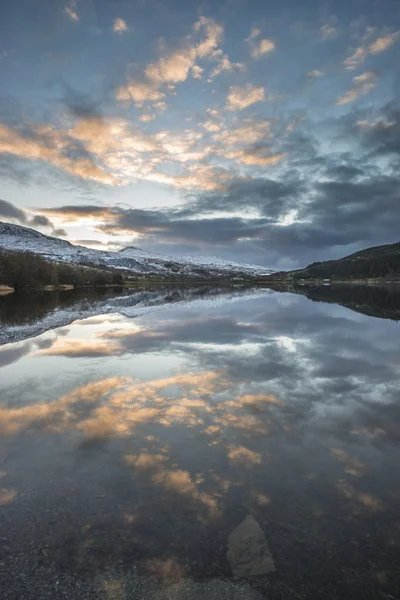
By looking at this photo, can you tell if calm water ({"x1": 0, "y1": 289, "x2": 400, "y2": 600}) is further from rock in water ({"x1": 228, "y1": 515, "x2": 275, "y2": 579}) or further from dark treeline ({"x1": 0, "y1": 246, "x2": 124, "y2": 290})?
dark treeline ({"x1": 0, "y1": 246, "x2": 124, "y2": 290})

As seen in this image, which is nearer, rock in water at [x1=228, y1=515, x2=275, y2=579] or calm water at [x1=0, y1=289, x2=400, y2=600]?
rock in water at [x1=228, y1=515, x2=275, y2=579]

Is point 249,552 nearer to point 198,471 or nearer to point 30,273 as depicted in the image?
point 198,471

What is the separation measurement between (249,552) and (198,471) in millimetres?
2796

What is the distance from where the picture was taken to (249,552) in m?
6.43

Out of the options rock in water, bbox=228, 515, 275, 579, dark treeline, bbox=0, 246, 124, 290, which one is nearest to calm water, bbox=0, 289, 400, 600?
rock in water, bbox=228, 515, 275, 579

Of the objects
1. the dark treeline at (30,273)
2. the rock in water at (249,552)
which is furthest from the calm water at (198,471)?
the dark treeline at (30,273)

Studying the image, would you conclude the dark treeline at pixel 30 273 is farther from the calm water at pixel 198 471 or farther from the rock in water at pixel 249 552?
the rock in water at pixel 249 552

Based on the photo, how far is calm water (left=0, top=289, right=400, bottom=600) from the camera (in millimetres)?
6215

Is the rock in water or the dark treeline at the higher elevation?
the dark treeline

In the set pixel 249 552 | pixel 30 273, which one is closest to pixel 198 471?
pixel 249 552

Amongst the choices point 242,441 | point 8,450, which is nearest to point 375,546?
point 242,441

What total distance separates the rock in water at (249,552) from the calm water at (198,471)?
0.52 feet

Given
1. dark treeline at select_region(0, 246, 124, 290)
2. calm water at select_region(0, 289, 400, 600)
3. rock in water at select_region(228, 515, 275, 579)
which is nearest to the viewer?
rock in water at select_region(228, 515, 275, 579)

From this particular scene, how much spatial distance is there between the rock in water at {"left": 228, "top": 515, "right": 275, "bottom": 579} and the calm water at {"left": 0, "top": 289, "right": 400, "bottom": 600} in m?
0.16
